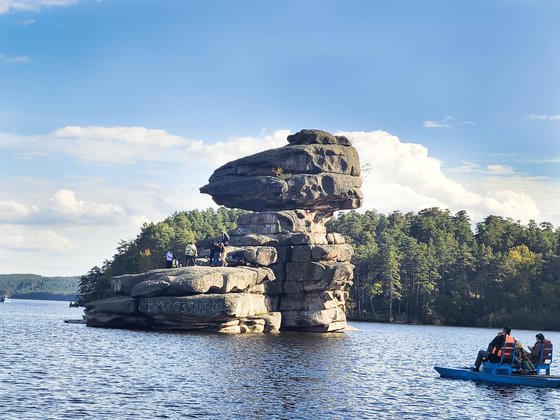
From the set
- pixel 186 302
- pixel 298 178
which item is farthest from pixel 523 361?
pixel 298 178

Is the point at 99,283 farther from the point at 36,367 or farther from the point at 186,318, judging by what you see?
the point at 36,367

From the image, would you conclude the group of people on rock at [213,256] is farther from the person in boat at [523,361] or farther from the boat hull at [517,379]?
the person in boat at [523,361]

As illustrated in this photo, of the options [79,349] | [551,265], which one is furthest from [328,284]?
[551,265]

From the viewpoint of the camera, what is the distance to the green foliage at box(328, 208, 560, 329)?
5413 inches

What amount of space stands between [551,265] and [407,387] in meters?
111

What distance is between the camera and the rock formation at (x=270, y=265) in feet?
220

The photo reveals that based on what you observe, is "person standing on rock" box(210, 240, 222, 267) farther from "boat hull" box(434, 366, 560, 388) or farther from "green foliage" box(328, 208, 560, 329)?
"green foliage" box(328, 208, 560, 329)

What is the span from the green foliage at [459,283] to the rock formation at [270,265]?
56482 mm

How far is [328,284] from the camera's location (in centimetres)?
8062

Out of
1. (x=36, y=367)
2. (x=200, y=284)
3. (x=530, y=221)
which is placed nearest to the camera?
(x=36, y=367)

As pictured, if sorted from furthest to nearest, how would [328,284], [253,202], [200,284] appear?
[253,202] → [328,284] → [200,284]

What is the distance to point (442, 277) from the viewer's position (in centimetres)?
15688

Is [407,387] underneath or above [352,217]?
underneath

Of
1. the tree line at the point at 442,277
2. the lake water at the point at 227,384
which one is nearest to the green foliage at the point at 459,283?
the tree line at the point at 442,277
